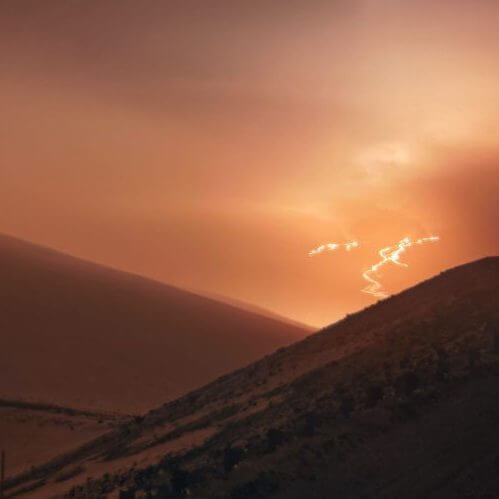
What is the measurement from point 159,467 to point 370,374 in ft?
14.1

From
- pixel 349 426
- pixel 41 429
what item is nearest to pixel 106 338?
pixel 41 429

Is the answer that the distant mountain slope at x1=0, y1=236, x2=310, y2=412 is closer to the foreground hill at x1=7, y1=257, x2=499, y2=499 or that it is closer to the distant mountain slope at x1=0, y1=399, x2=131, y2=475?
the distant mountain slope at x1=0, y1=399, x2=131, y2=475

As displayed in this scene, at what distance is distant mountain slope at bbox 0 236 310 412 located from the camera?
4088 cm

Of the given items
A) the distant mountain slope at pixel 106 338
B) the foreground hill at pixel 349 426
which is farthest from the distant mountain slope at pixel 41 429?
the foreground hill at pixel 349 426

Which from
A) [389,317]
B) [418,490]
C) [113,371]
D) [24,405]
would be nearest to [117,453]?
[389,317]

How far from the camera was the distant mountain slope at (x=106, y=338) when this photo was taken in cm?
4088

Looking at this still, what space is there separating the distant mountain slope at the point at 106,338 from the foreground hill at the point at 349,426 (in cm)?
1652

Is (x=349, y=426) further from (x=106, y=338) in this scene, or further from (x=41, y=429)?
(x=106, y=338)

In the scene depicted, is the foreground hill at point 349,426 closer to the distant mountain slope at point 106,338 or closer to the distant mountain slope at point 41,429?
the distant mountain slope at point 41,429

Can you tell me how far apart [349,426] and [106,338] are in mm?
38801

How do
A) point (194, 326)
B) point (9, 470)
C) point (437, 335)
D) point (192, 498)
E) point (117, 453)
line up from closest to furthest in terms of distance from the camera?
point (192, 498) → point (437, 335) → point (117, 453) → point (9, 470) → point (194, 326)

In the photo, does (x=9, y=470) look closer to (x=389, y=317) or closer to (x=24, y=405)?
(x=24, y=405)

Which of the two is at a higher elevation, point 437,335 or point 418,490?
point 437,335

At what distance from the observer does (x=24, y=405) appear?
34.6 metres
